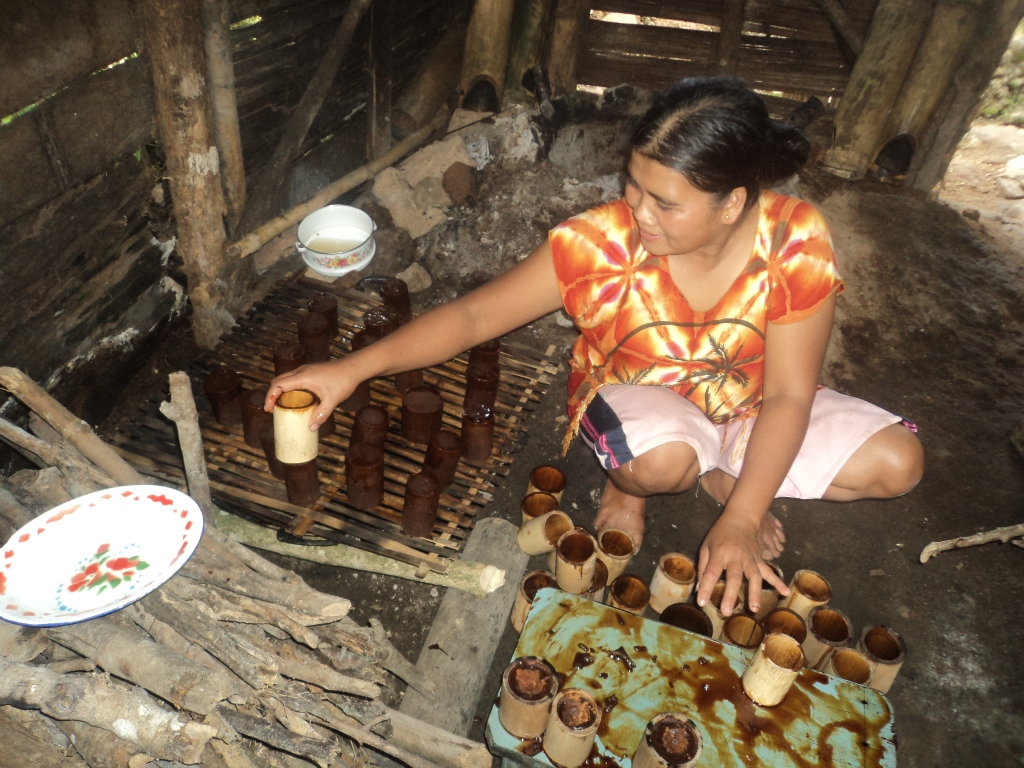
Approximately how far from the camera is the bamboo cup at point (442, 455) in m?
2.76

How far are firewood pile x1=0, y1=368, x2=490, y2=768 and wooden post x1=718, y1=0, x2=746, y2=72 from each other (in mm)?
6193

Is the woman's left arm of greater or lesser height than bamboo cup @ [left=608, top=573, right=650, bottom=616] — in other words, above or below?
above

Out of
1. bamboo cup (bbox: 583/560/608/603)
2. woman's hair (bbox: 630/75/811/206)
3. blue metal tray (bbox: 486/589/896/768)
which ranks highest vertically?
woman's hair (bbox: 630/75/811/206)

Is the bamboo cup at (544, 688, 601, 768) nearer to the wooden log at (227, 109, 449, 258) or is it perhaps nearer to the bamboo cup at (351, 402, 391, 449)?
the bamboo cup at (351, 402, 391, 449)

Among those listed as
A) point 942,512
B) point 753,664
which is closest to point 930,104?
point 942,512

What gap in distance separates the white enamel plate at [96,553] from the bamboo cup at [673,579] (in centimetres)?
162

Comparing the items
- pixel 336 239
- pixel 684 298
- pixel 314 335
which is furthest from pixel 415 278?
pixel 684 298

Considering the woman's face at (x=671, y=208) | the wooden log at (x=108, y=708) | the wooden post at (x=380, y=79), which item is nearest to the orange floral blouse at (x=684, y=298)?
the woman's face at (x=671, y=208)

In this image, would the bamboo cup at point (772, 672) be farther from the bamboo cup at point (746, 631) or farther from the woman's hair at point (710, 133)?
the woman's hair at point (710, 133)

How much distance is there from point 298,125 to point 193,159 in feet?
2.84

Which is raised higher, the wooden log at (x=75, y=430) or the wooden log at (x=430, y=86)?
the wooden log at (x=75, y=430)

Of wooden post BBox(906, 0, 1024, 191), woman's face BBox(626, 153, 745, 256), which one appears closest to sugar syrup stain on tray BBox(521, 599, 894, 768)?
woman's face BBox(626, 153, 745, 256)

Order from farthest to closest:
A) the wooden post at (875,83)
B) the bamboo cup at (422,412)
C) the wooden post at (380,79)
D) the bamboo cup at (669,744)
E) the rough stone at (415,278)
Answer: the wooden post at (875,83) → the wooden post at (380,79) → the rough stone at (415,278) → the bamboo cup at (422,412) → the bamboo cup at (669,744)

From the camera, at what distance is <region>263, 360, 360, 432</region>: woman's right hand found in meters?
2.07
